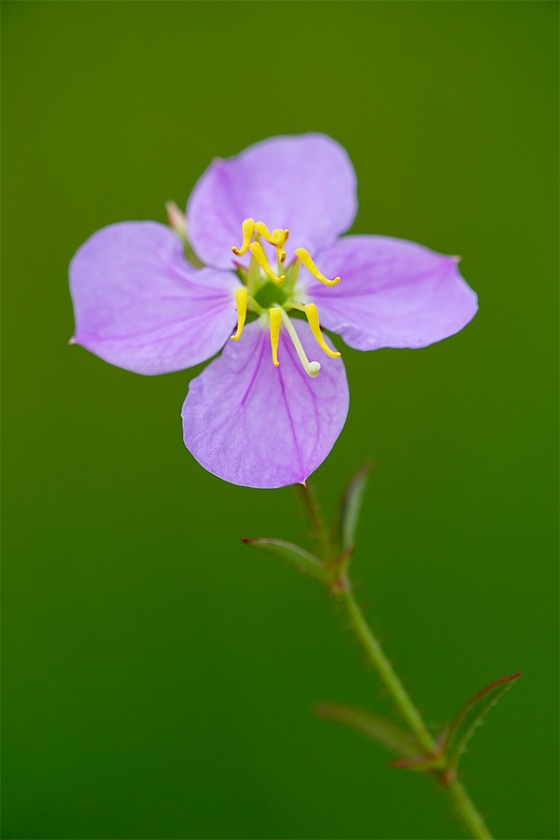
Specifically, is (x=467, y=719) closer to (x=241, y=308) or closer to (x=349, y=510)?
(x=349, y=510)

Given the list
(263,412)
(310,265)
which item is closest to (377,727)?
(263,412)

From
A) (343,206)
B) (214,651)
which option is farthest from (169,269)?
(214,651)

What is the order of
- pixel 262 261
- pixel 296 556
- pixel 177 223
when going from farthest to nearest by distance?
1. pixel 177 223
2. pixel 262 261
3. pixel 296 556

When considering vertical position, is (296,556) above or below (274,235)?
below

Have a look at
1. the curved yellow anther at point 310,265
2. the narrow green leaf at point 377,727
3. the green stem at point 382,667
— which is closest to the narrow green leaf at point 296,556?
the green stem at point 382,667

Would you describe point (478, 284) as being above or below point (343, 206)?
above

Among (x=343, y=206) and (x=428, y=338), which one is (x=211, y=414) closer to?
(x=428, y=338)

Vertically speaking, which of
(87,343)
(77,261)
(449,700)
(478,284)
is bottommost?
(449,700)
